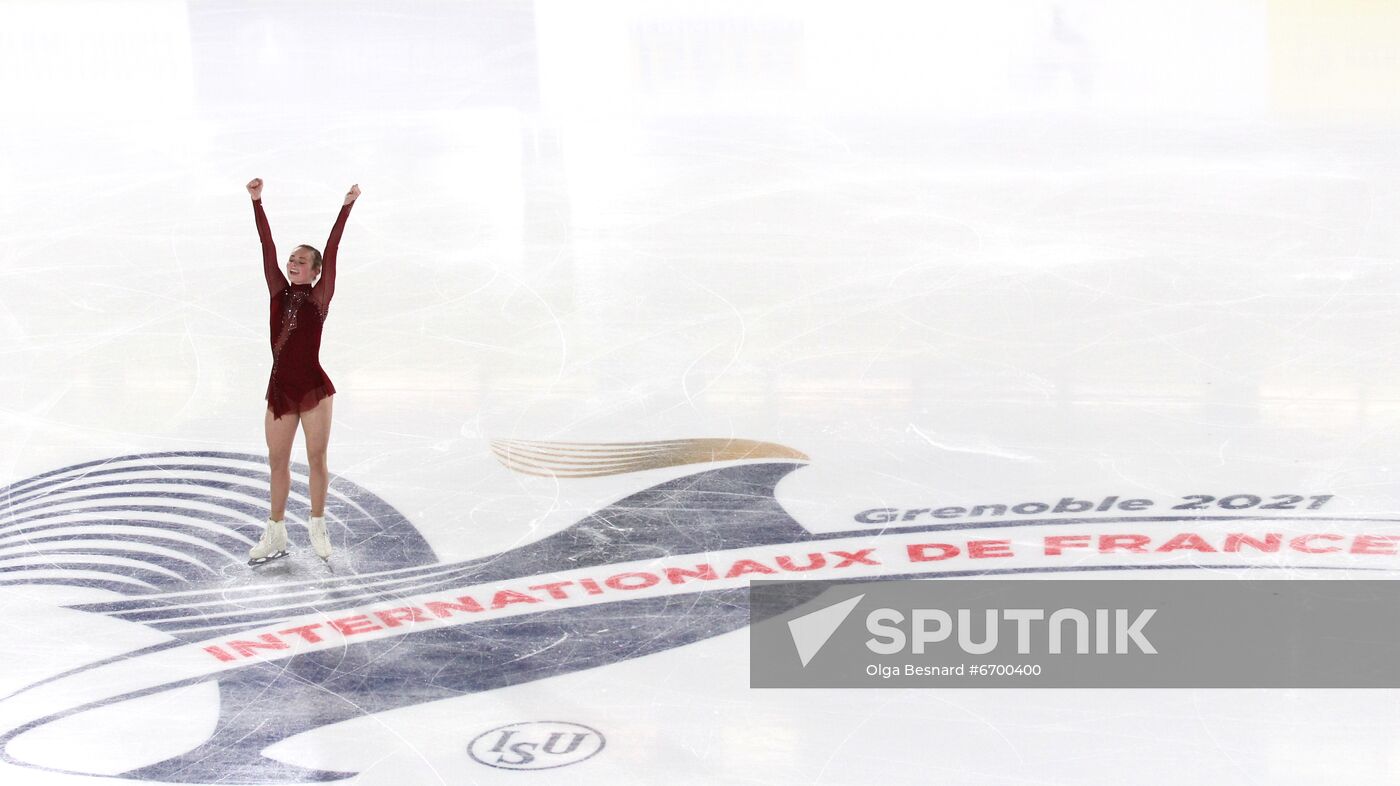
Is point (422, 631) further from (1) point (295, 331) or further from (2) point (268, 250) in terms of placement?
(2) point (268, 250)

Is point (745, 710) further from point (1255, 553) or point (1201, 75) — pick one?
point (1201, 75)

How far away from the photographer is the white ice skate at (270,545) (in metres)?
5.91

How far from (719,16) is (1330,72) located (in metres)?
5.62

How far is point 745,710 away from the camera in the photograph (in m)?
4.79

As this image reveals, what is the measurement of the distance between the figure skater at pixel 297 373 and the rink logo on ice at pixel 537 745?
154 cm

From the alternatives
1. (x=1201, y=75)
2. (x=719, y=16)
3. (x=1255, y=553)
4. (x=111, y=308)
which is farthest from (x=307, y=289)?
(x=719, y=16)

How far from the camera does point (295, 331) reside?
570cm

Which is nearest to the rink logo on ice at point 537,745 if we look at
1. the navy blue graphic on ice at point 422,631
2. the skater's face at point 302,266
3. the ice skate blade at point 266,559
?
the navy blue graphic on ice at point 422,631

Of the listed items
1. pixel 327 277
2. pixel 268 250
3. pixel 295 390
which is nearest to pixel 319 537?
pixel 295 390

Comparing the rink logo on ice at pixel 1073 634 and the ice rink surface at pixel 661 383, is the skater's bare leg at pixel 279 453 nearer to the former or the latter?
the ice rink surface at pixel 661 383

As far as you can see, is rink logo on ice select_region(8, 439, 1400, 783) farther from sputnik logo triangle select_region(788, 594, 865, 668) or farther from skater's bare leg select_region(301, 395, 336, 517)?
skater's bare leg select_region(301, 395, 336, 517)

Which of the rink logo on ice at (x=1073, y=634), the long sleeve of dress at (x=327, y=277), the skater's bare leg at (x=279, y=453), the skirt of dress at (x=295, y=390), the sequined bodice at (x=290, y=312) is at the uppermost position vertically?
the long sleeve of dress at (x=327, y=277)

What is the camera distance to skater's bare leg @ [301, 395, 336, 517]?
19.0ft

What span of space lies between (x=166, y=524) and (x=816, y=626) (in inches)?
107
